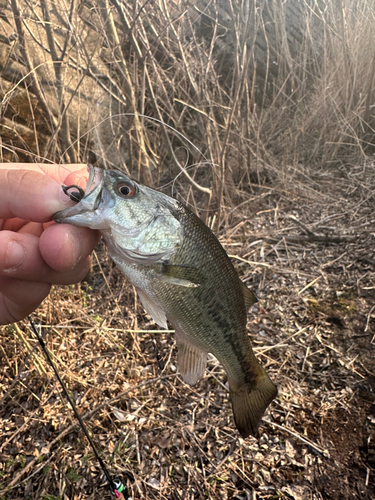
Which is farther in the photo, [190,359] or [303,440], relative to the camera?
[303,440]

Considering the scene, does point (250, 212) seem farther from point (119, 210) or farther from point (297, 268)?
point (119, 210)

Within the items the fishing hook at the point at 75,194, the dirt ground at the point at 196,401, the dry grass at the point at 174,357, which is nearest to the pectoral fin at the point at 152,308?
the fishing hook at the point at 75,194

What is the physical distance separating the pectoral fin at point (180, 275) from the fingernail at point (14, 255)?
19.9 inches

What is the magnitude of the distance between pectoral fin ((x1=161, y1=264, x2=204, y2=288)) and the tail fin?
0.60 metres

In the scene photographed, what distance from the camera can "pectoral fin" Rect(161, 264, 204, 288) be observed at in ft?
4.33

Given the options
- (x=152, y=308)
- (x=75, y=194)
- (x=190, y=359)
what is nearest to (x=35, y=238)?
(x=75, y=194)

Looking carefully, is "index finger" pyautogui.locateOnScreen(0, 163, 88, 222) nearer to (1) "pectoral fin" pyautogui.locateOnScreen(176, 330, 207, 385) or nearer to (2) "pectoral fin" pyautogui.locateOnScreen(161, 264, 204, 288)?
(2) "pectoral fin" pyautogui.locateOnScreen(161, 264, 204, 288)

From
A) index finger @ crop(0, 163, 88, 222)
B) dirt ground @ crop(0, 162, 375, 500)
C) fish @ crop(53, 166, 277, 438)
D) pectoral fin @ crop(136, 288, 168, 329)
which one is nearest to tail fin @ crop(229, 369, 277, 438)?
fish @ crop(53, 166, 277, 438)

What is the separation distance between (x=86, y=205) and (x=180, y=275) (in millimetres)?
441

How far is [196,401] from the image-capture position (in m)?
2.62

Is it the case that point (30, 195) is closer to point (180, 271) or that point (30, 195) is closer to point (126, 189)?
point (126, 189)

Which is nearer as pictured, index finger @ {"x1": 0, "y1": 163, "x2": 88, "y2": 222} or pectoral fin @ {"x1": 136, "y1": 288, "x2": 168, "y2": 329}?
index finger @ {"x1": 0, "y1": 163, "x2": 88, "y2": 222}

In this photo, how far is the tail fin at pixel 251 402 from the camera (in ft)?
5.05

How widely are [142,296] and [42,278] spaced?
39 cm
